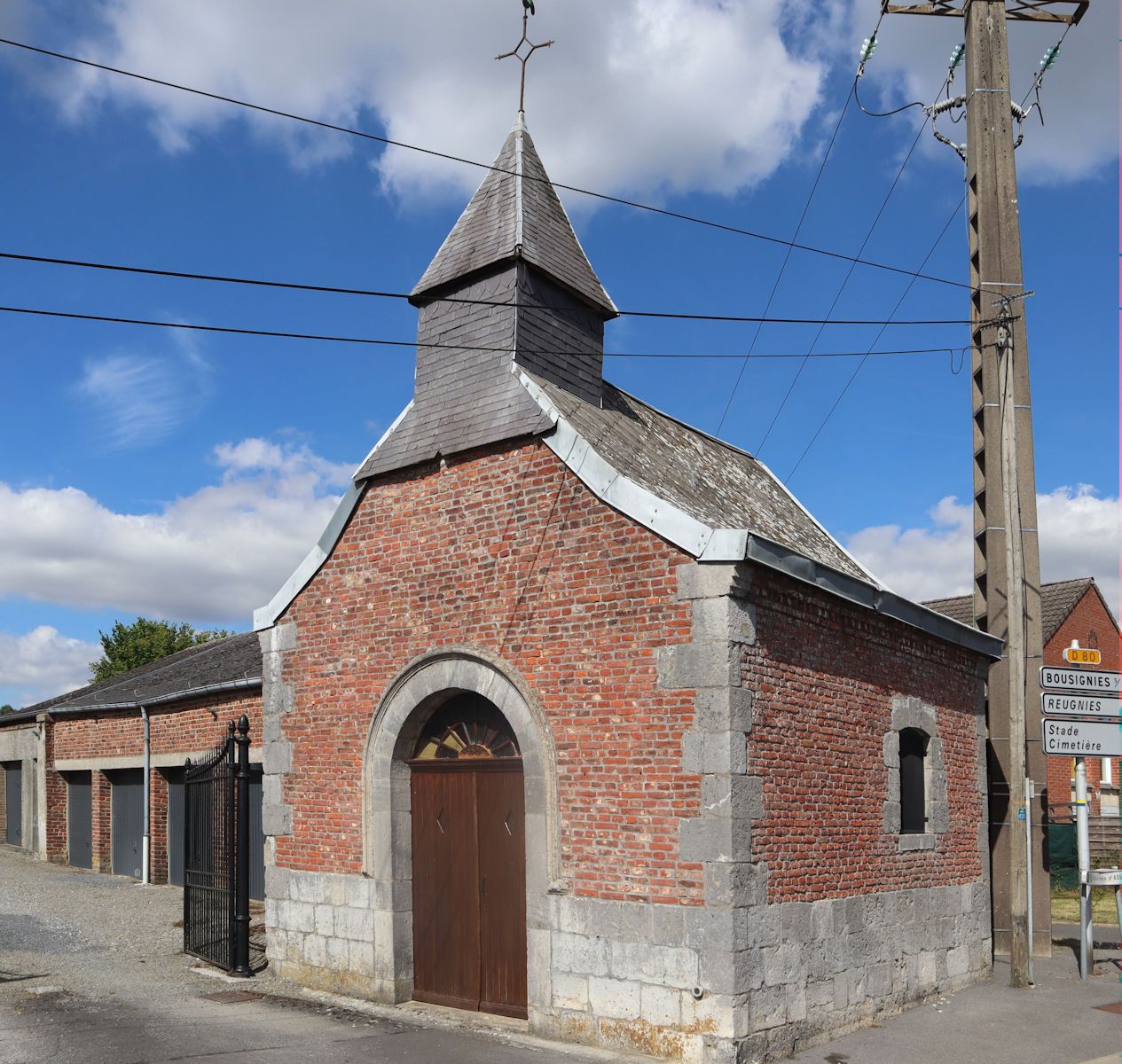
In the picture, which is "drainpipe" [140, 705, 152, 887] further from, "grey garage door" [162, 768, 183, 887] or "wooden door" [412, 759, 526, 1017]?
"wooden door" [412, 759, 526, 1017]

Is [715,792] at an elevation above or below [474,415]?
below

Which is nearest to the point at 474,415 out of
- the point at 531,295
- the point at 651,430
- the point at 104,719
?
the point at 531,295

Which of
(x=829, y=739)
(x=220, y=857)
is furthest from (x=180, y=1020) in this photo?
(x=829, y=739)

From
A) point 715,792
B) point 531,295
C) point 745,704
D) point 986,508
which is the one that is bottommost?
point 715,792

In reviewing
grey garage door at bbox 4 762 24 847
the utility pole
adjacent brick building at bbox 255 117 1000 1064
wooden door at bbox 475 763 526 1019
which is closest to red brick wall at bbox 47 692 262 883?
grey garage door at bbox 4 762 24 847

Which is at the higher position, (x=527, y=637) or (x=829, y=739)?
(x=527, y=637)

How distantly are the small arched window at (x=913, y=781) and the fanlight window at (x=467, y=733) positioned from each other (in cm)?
390

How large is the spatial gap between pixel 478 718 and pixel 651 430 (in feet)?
13.0

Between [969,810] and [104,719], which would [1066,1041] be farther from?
[104,719]

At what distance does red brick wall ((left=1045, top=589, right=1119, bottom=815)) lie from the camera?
24094 millimetres

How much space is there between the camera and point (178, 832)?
18.9 meters

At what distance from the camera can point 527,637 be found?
9391 millimetres

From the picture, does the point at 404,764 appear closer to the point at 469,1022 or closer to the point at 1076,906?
the point at 469,1022

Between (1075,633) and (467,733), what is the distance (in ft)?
70.6
